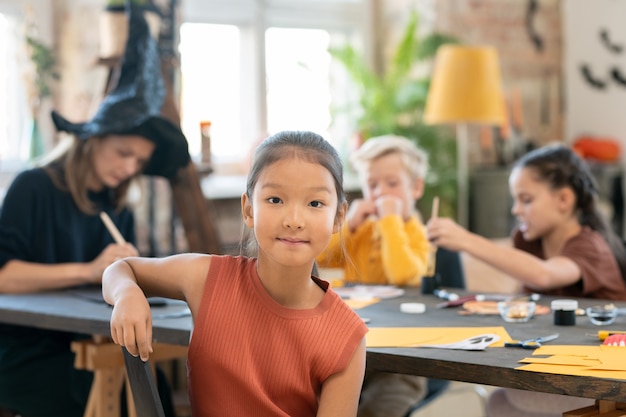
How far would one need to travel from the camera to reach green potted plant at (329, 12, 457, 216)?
5887mm

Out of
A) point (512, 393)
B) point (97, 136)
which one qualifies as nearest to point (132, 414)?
point (97, 136)

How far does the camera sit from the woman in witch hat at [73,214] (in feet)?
8.64

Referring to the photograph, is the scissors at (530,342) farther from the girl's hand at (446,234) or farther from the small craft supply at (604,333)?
the girl's hand at (446,234)

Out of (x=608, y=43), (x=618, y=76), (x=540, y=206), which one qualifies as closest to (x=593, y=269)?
(x=540, y=206)

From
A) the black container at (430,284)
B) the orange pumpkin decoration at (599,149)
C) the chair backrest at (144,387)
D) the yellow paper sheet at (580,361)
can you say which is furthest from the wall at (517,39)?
the chair backrest at (144,387)

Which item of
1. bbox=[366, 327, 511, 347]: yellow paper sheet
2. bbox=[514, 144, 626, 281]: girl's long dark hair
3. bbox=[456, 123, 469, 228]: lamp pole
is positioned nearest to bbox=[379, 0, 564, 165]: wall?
bbox=[456, 123, 469, 228]: lamp pole

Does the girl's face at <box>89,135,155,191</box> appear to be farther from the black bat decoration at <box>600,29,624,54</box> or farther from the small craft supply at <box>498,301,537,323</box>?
the black bat decoration at <box>600,29,624,54</box>

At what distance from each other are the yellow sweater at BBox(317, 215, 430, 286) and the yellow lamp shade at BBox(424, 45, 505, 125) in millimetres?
2443

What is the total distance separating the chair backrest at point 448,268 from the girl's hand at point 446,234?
1.56 ft

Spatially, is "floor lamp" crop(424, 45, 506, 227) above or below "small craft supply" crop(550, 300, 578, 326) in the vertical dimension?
above

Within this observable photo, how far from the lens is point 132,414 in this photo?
8.44 ft

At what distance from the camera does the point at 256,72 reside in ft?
19.2

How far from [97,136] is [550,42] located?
503 centimetres

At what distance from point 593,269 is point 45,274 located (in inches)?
60.7
